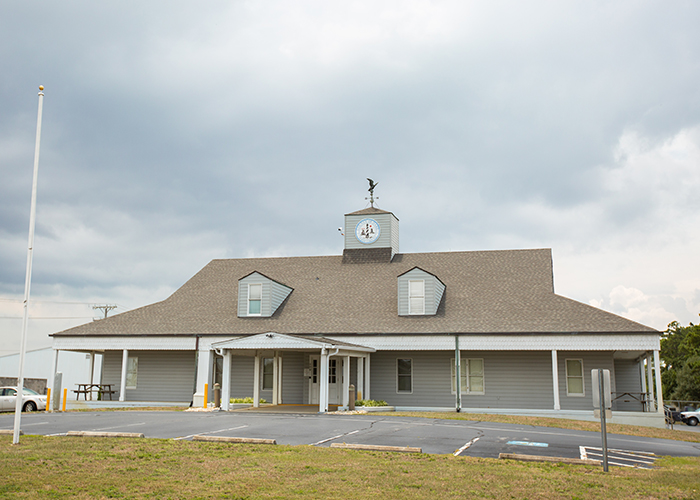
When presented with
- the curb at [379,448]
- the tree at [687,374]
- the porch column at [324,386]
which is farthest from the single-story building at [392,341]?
the tree at [687,374]

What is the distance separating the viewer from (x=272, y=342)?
2423 centimetres

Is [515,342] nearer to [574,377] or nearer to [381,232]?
[574,377]

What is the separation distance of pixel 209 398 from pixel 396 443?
53.4 feet

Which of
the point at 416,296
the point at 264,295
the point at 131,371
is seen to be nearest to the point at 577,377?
the point at 416,296

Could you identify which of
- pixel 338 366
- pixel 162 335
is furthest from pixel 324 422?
A: pixel 162 335

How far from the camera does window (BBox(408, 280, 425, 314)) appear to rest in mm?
28234

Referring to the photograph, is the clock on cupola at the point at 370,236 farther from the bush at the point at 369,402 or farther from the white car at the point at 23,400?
the white car at the point at 23,400

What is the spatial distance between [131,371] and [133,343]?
285 centimetres

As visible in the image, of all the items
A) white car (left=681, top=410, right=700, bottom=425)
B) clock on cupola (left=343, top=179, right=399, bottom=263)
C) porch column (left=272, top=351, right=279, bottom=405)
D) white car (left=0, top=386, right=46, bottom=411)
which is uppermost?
clock on cupola (left=343, top=179, right=399, bottom=263)

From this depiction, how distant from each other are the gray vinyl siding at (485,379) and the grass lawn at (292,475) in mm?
14223

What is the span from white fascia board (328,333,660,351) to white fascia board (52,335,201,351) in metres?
7.06

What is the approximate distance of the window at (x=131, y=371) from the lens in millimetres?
30266

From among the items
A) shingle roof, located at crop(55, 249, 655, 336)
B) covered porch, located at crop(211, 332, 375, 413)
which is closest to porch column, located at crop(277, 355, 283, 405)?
covered porch, located at crop(211, 332, 375, 413)

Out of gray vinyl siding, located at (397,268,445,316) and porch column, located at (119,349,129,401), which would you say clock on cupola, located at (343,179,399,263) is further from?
porch column, located at (119,349,129,401)
